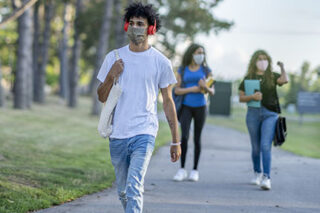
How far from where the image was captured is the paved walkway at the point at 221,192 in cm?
664

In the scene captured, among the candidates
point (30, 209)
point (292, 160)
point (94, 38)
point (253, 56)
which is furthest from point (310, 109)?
point (30, 209)

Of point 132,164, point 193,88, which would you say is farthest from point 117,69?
point 193,88

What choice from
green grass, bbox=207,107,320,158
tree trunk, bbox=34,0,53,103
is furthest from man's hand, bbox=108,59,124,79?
tree trunk, bbox=34,0,53,103

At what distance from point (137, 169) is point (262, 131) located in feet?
13.2

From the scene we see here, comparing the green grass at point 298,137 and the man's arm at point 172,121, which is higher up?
the man's arm at point 172,121

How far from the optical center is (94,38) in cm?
3419

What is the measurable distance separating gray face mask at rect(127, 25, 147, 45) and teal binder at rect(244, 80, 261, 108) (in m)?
3.87

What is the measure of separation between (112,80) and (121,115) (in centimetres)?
29

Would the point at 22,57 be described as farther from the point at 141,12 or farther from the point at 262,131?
the point at 141,12

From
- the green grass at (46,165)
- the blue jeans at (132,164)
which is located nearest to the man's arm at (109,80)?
the blue jeans at (132,164)

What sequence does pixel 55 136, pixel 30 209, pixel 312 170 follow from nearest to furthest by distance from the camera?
pixel 30 209
pixel 312 170
pixel 55 136

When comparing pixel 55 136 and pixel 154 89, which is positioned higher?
pixel 154 89

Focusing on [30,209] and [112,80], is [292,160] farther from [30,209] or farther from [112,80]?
[112,80]

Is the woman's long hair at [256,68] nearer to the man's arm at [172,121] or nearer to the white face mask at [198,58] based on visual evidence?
the white face mask at [198,58]
